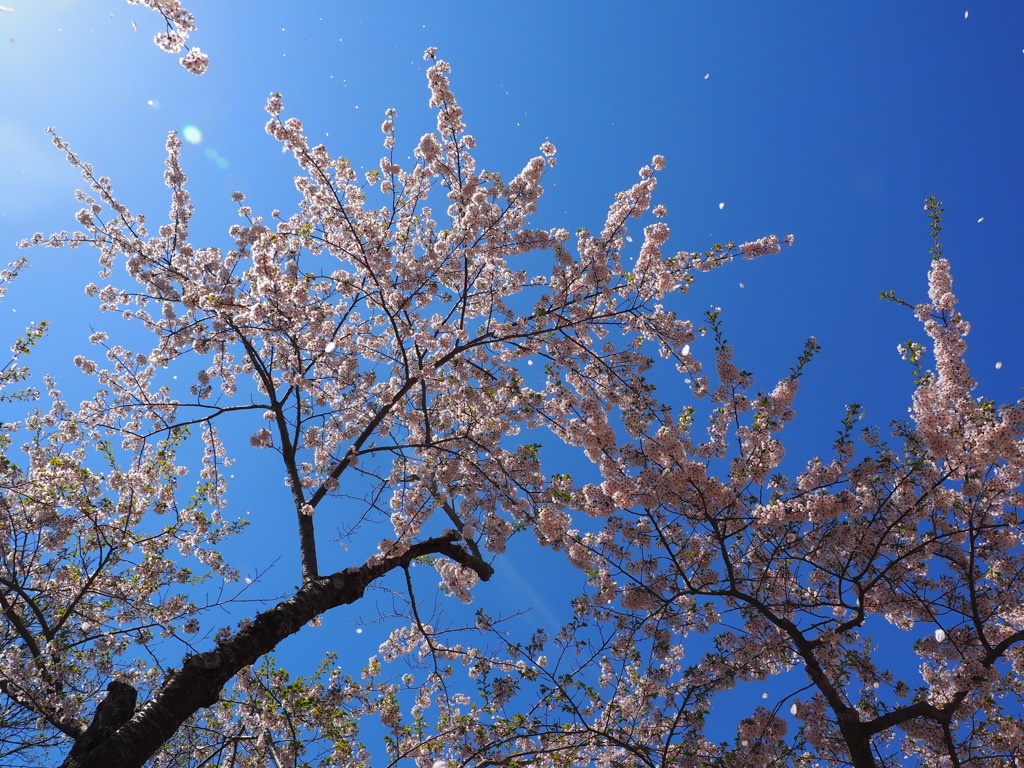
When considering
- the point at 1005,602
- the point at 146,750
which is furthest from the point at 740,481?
the point at 146,750

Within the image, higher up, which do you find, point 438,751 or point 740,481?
point 740,481

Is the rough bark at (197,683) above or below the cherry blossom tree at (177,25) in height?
below

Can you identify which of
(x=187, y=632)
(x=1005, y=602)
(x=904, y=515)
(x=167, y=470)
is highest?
(x=167, y=470)

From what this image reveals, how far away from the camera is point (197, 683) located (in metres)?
4.44

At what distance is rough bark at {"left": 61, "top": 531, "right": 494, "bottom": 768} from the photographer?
3875 millimetres

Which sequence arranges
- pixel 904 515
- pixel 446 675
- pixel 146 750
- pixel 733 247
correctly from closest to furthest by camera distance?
pixel 146 750
pixel 904 515
pixel 733 247
pixel 446 675

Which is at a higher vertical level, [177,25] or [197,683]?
[177,25]

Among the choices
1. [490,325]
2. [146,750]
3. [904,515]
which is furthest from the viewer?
[490,325]

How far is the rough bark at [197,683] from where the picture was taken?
3.88 m

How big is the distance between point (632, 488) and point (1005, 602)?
498 cm

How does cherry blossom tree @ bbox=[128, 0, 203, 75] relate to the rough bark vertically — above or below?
above

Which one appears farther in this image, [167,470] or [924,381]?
[167,470]

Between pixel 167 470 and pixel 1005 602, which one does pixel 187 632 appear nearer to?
pixel 167 470

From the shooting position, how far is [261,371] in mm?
8562
